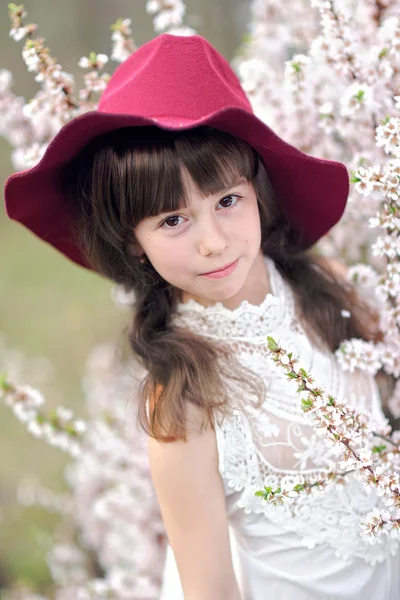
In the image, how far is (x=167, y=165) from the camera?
3.01 ft

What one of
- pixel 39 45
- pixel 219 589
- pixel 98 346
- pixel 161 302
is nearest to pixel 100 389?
pixel 98 346

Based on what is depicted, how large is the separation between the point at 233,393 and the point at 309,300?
0.33 metres

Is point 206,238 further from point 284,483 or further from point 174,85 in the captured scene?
point 284,483

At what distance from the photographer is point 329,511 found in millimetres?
1109

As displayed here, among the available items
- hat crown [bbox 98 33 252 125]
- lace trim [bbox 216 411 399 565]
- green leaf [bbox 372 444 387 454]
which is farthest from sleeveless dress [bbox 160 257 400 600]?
hat crown [bbox 98 33 252 125]

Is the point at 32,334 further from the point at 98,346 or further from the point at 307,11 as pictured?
the point at 307,11

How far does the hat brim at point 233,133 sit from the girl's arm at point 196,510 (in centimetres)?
49

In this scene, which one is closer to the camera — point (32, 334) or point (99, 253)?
point (99, 253)

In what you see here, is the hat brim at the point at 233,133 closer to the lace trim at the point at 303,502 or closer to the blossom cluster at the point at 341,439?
the blossom cluster at the point at 341,439

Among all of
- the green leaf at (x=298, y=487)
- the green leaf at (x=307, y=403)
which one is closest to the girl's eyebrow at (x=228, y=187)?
the green leaf at (x=307, y=403)

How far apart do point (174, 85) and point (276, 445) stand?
686mm

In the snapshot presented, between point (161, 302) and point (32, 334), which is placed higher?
point (161, 302)

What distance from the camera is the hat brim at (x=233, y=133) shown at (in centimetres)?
88

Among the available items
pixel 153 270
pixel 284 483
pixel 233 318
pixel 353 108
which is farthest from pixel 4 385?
pixel 353 108
